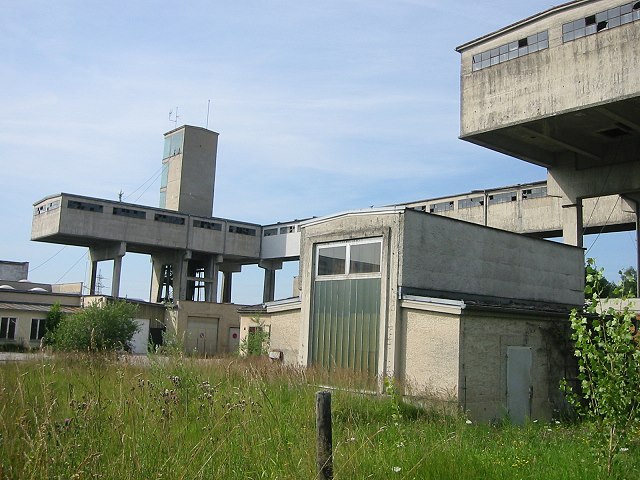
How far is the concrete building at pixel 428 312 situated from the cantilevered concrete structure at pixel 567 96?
8.16 m

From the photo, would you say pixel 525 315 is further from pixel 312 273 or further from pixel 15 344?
pixel 15 344

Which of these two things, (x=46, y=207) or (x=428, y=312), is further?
(x=46, y=207)

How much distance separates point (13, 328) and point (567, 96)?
3576 cm

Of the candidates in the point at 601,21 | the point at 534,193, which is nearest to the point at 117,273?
the point at 534,193

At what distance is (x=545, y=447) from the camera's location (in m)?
9.41

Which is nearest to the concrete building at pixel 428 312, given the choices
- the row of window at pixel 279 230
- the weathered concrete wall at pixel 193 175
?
the row of window at pixel 279 230

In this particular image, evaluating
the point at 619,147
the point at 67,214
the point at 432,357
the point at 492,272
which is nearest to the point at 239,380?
the point at 432,357

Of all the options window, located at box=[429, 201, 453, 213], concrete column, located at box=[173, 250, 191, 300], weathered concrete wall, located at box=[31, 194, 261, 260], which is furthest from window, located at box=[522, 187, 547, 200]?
concrete column, located at box=[173, 250, 191, 300]

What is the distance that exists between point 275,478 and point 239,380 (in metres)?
4.08

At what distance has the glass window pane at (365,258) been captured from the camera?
1581 cm

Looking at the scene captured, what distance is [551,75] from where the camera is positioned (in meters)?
24.6

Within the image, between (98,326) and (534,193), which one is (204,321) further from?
(534,193)

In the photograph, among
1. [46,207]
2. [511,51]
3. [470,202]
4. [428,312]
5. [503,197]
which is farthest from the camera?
[46,207]

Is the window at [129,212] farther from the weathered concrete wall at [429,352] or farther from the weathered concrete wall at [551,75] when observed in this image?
the weathered concrete wall at [429,352]
